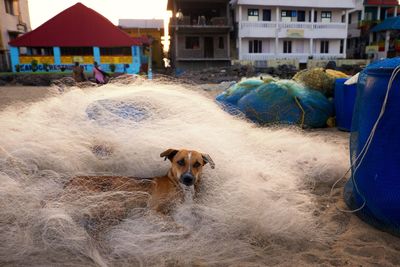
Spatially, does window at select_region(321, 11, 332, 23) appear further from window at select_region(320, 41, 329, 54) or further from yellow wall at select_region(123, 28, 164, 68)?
yellow wall at select_region(123, 28, 164, 68)

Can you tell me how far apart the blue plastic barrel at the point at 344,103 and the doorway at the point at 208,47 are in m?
24.8

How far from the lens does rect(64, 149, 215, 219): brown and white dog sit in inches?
121

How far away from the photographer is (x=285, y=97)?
690 centimetres

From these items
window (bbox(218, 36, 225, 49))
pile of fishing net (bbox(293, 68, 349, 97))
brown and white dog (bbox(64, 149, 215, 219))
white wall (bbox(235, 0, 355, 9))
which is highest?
white wall (bbox(235, 0, 355, 9))

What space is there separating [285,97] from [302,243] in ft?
14.7

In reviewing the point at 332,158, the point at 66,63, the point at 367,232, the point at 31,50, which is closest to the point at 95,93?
the point at 332,158

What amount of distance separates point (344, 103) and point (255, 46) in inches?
989

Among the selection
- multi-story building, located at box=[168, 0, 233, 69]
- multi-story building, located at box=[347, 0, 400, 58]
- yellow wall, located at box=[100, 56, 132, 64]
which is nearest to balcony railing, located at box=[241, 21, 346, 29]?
multi-story building, located at box=[168, 0, 233, 69]

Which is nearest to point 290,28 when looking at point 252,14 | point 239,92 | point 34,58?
point 252,14

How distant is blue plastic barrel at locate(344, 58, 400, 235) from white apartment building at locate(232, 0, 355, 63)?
91.9 feet

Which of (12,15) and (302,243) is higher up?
(12,15)

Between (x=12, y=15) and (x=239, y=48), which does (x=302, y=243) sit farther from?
(x=12, y=15)

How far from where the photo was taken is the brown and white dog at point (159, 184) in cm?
307

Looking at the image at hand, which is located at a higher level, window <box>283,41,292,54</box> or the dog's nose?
window <box>283,41,292,54</box>
